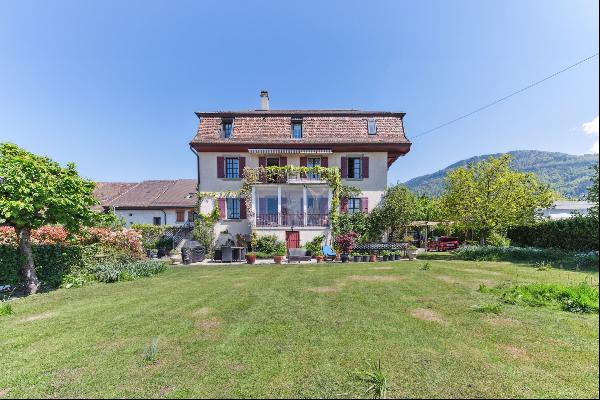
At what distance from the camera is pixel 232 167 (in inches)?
851

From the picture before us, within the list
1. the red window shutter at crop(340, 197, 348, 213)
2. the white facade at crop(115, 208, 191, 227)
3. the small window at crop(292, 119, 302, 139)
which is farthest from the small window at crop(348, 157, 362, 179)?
the white facade at crop(115, 208, 191, 227)

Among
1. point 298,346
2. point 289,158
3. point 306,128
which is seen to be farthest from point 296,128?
point 298,346

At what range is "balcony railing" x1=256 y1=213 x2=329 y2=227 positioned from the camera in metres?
20.3

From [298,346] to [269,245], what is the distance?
1465cm

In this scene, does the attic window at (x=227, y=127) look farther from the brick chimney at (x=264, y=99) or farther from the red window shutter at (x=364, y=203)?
the red window shutter at (x=364, y=203)

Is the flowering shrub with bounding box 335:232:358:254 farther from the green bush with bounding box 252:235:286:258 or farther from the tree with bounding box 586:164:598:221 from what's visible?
the tree with bounding box 586:164:598:221

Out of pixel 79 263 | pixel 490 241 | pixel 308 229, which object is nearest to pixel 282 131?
pixel 308 229

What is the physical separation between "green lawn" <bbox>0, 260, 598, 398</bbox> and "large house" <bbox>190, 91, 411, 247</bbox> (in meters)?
12.9

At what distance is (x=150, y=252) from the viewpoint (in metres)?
20.4

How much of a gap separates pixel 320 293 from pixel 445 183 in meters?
14.4

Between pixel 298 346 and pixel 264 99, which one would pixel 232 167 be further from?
pixel 298 346

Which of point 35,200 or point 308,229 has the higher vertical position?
point 35,200

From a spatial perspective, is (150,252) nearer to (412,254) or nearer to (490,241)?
(412,254)

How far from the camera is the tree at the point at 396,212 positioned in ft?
62.1
